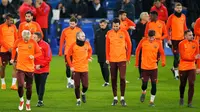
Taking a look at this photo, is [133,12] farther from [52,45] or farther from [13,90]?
[13,90]

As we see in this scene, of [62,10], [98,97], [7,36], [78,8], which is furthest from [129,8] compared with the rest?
[98,97]

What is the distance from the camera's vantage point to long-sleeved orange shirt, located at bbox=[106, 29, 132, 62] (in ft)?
70.2

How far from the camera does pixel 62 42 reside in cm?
2450

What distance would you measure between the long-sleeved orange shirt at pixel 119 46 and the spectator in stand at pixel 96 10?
13690 mm

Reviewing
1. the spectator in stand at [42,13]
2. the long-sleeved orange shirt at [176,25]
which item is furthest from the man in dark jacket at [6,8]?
the long-sleeved orange shirt at [176,25]

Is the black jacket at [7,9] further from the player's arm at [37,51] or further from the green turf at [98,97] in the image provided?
the player's arm at [37,51]

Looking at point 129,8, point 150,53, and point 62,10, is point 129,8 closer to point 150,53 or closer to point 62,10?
point 62,10

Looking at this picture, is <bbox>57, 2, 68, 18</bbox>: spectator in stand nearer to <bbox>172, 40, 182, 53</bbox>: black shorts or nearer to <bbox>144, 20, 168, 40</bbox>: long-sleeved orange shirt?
<bbox>172, 40, 182, 53</bbox>: black shorts

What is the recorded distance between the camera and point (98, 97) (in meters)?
23.1

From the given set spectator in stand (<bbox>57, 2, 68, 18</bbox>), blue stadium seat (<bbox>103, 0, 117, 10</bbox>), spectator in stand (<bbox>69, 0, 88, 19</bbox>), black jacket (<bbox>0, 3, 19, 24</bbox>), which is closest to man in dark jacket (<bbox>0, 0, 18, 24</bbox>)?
black jacket (<bbox>0, 3, 19, 24</bbox>)

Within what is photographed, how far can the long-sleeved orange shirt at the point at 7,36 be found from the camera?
24.5 meters

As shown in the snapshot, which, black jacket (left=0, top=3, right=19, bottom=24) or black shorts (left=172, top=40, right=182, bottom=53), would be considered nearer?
black shorts (left=172, top=40, right=182, bottom=53)

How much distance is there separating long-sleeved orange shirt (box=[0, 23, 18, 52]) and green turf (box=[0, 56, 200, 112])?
139cm

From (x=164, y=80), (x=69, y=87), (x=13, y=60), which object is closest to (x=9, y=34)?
(x=69, y=87)
